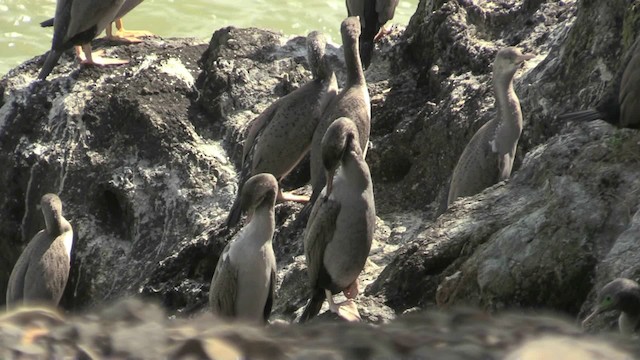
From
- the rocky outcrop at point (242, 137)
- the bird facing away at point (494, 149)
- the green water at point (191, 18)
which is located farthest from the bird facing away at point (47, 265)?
the green water at point (191, 18)

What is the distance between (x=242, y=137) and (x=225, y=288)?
7.72 ft

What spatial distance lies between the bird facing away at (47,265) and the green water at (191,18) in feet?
27.1

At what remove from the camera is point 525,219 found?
19.4 ft

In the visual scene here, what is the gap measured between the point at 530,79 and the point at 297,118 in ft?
5.30

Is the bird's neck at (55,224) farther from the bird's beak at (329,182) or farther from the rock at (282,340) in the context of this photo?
the rock at (282,340)

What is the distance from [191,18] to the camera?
1773 centimetres

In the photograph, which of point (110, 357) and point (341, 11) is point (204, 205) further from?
point (341, 11)

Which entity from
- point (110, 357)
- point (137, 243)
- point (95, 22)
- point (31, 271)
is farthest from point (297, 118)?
point (110, 357)

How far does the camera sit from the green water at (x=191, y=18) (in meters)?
17.3

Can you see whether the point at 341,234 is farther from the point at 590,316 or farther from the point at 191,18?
the point at 191,18

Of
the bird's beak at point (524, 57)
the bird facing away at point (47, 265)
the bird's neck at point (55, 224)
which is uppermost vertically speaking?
the bird's beak at point (524, 57)

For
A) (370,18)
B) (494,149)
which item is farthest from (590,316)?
(370,18)

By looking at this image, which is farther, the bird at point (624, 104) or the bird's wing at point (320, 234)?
the bird's wing at point (320, 234)

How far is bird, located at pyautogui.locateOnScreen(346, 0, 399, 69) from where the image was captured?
10336 mm
